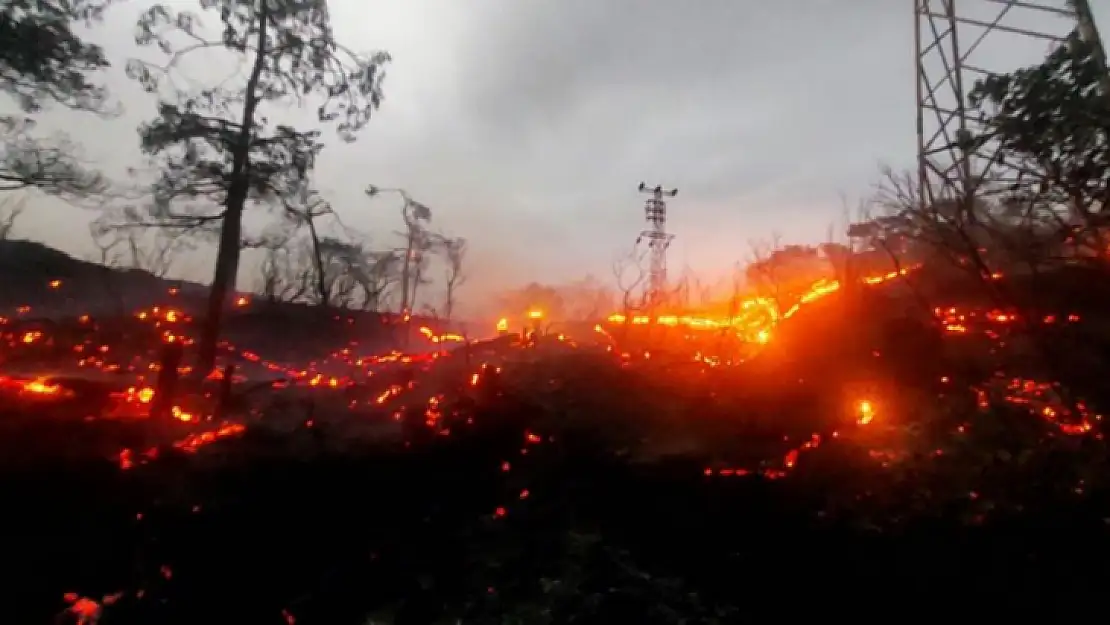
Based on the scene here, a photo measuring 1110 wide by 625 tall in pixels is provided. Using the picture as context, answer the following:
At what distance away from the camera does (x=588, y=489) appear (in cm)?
1116

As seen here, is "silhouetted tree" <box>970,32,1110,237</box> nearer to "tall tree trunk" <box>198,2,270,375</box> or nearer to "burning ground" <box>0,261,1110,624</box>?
"burning ground" <box>0,261,1110,624</box>

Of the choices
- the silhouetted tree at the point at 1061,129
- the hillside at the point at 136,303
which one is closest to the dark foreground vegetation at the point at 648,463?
the silhouetted tree at the point at 1061,129

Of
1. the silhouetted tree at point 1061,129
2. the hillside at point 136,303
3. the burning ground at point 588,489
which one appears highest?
the silhouetted tree at point 1061,129

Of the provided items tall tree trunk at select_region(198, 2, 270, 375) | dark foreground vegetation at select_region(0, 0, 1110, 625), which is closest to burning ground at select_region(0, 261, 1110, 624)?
dark foreground vegetation at select_region(0, 0, 1110, 625)

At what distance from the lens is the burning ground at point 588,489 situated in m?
8.95

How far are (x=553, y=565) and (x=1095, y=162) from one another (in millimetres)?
10631

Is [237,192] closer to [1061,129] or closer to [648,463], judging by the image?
[648,463]

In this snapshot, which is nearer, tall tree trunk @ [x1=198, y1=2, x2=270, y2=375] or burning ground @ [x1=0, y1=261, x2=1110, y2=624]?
burning ground @ [x1=0, y1=261, x2=1110, y2=624]

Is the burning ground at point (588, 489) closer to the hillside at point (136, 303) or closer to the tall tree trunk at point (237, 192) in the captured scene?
the tall tree trunk at point (237, 192)

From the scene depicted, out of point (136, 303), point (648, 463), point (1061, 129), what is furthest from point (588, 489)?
point (136, 303)

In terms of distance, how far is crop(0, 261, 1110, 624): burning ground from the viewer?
29.4ft

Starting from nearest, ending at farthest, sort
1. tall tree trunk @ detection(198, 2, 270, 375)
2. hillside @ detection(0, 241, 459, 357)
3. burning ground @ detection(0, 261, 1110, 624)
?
burning ground @ detection(0, 261, 1110, 624)
tall tree trunk @ detection(198, 2, 270, 375)
hillside @ detection(0, 241, 459, 357)

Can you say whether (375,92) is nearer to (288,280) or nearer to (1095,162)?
(1095,162)

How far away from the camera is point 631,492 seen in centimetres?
1095
